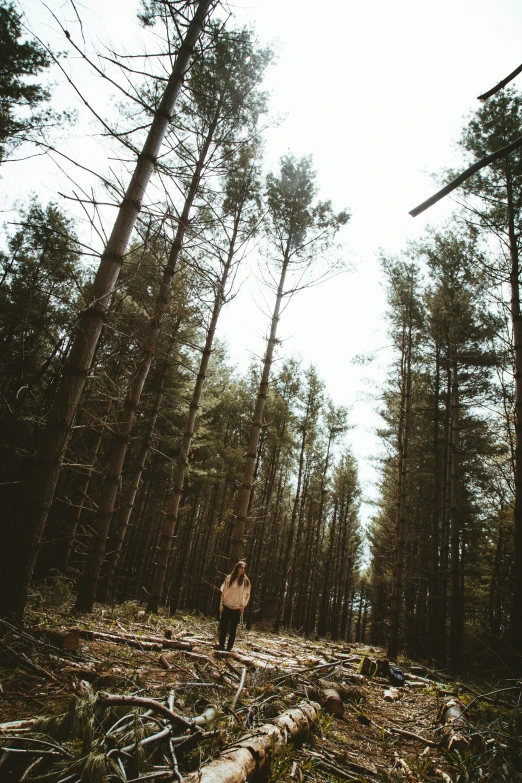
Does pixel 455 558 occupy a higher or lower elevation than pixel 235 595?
higher

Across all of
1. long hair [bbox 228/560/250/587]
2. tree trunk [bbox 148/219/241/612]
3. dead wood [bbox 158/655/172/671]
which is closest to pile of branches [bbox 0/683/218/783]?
dead wood [bbox 158/655/172/671]

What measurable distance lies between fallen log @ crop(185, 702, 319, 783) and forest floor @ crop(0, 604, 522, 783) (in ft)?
0.06

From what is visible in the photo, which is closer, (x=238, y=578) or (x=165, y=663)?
(x=165, y=663)

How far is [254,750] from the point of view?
82.7 inches

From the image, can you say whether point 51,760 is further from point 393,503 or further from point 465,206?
point 393,503

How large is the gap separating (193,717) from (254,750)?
0.53m

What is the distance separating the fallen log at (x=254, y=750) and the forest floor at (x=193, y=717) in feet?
0.06

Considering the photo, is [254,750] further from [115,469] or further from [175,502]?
[175,502]

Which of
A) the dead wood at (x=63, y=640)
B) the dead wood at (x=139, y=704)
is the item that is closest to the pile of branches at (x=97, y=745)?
the dead wood at (x=139, y=704)

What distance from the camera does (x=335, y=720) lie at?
3719 millimetres

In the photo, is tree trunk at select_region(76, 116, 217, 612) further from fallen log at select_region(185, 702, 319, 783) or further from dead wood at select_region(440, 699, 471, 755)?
dead wood at select_region(440, 699, 471, 755)

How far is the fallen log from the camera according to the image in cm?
176

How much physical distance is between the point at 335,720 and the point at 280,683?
0.64 metres

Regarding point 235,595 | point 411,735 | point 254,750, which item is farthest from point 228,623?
point 254,750
